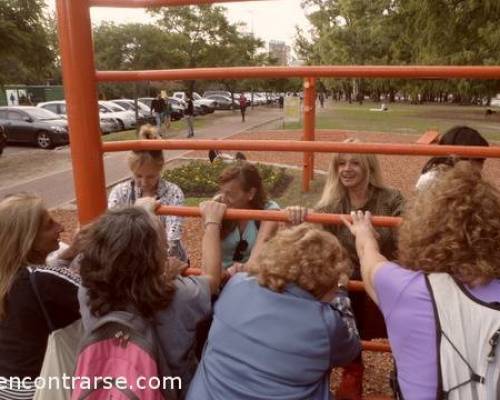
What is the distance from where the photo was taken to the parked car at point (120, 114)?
69.1ft

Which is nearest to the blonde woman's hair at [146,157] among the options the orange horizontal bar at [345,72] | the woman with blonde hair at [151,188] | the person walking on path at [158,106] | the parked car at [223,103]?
the woman with blonde hair at [151,188]

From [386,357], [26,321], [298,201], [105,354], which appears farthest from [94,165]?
[298,201]

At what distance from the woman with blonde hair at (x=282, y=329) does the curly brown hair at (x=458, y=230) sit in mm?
236

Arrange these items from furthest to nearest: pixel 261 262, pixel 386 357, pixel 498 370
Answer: pixel 386 357, pixel 261 262, pixel 498 370

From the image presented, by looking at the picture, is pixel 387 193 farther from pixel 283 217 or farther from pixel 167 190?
pixel 167 190

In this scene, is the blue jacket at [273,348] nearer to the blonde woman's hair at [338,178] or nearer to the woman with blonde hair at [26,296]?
the woman with blonde hair at [26,296]

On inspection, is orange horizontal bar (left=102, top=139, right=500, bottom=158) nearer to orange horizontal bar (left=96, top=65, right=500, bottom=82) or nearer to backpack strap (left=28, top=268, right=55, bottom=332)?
orange horizontal bar (left=96, top=65, right=500, bottom=82)

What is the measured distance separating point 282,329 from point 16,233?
92 cm

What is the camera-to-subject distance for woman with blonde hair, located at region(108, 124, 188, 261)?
2.65 m

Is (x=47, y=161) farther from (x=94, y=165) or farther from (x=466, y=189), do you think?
(x=466, y=189)

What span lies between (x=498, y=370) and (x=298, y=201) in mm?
7085

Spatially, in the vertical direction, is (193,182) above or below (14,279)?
below

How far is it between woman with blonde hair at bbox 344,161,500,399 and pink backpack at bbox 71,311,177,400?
0.66 metres

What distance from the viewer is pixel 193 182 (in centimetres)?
912
